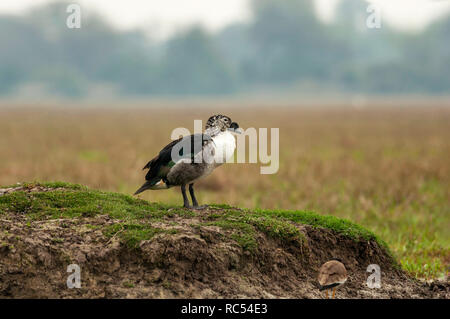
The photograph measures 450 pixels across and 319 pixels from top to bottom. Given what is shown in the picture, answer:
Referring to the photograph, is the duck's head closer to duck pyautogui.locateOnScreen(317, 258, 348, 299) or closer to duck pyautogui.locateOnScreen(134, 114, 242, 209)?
duck pyautogui.locateOnScreen(134, 114, 242, 209)

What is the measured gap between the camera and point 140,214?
21.7 feet

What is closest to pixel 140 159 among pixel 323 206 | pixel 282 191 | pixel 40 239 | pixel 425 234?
pixel 282 191

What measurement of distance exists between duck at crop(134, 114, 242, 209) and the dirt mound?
1.61 ft

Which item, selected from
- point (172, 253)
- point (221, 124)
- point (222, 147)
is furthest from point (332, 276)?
point (221, 124)

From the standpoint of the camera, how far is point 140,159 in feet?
71.5

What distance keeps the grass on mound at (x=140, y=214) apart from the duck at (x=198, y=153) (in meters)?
0.49

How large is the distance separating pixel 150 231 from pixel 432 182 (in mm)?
12871

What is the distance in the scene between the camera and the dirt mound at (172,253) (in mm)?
5293

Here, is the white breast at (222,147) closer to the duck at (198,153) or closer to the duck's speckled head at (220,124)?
the duck at (198,153)

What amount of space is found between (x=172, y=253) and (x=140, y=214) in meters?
1.23

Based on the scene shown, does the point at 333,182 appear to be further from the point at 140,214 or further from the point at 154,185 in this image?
the point at 140,214

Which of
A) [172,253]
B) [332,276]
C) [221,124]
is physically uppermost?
[221,124]

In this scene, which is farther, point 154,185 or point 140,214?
point 154,185
